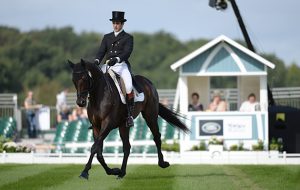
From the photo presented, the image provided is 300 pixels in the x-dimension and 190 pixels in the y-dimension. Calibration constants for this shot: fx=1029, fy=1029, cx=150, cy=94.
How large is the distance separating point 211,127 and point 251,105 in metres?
1.39

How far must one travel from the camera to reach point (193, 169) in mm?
22062

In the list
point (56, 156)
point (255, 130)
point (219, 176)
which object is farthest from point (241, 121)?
point (219, 176)

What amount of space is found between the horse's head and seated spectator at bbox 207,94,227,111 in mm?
12791

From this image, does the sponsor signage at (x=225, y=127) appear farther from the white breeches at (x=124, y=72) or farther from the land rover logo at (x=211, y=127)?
the white breeches at (x=124, y=72)

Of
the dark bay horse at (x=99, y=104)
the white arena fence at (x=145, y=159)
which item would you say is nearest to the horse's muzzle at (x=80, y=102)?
the dark bay horse at (x=99, y=104)

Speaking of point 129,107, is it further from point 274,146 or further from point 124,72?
point 274,146

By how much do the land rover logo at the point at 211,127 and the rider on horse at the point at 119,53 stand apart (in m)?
10.8

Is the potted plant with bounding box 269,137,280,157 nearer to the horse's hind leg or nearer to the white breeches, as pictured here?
the horse's hind leg

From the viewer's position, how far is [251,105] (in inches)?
1223

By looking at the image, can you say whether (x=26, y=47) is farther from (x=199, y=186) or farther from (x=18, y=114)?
(x=199, y=186)

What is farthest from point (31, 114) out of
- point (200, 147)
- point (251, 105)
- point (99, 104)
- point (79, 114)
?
point (99, 104)

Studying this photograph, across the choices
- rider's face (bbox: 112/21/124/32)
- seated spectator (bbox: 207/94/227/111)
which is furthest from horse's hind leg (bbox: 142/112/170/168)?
seated spectator (bbox: 207/94/227/111)

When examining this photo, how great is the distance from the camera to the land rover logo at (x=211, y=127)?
101 ft

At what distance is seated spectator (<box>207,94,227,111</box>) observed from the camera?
31.2 m
